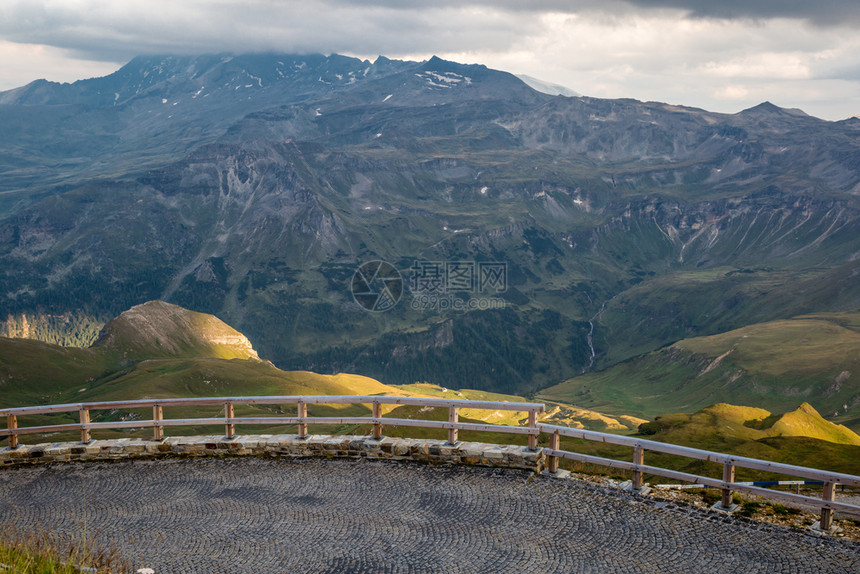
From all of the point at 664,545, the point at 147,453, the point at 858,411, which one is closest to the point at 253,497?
the point at 147,453

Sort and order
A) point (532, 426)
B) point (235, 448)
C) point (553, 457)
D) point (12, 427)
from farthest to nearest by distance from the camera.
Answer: point (235, 448), point (12, 427), point (532, 426), point (553, 457)

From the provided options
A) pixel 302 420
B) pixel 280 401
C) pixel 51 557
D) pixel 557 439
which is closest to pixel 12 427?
pixel 280 401

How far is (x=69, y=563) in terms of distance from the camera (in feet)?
41.5

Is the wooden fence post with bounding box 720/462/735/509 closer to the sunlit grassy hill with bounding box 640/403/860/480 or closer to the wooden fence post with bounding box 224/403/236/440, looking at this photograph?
the wooden fence post with bounding box 224/403/236/440

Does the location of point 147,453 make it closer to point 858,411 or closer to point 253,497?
point 253,497

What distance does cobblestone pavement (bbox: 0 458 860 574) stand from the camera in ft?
51.9

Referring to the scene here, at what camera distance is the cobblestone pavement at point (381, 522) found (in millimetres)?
15812

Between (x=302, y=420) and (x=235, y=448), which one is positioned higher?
(x=302, y=420)

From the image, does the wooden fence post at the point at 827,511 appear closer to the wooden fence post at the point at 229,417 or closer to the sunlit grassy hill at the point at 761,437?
the wooden fence post at the point at 229,417

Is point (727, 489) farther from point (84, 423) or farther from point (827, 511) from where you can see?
point (84, 423)

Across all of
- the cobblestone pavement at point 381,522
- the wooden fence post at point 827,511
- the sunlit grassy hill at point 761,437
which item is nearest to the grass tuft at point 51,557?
the cobblestone pavement at point 381,522

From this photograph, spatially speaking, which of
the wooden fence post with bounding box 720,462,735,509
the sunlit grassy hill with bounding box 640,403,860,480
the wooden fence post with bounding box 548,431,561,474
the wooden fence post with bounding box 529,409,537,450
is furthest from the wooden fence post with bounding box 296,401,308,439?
the sunlit grassy hill with bounding box 640,403,860,480

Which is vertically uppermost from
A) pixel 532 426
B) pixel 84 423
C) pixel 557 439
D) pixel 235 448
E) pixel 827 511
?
pixel 532 426

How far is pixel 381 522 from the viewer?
18.2 meters
